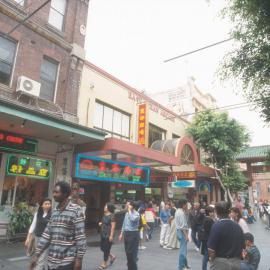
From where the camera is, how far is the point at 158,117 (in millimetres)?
19531

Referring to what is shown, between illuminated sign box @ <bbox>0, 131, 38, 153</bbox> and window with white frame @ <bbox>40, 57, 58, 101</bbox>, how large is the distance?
2240mm

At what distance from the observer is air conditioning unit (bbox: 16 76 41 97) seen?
35.5ft

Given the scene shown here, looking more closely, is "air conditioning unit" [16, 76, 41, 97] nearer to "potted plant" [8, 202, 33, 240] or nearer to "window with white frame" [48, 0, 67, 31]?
"window with white frame" [48, 0, 67, 31]

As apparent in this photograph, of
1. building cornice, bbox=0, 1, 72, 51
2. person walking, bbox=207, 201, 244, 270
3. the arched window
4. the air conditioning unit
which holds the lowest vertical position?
person walking, bbox=207, 201, 244, 270

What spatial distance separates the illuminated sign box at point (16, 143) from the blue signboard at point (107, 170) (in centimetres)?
203

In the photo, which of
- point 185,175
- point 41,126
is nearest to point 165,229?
point 41,126

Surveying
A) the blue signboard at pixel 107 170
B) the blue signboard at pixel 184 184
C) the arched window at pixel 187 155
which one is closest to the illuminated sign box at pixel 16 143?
the blue signboard at pixel 107 170

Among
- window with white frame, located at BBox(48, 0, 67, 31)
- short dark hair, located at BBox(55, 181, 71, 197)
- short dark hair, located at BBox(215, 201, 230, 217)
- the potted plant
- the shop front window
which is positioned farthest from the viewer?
window with white frame, located at BBox(48, 0, 67, 31)

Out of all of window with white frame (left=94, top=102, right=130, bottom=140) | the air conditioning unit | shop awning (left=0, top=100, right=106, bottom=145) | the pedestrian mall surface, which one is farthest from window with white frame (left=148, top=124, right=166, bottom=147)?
the air conditioning unit

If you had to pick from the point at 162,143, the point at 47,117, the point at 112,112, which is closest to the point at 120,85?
the point at 112,112

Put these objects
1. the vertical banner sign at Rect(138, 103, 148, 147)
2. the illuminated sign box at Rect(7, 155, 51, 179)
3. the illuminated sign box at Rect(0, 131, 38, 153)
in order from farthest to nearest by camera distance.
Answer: the vertical banner sign at Rect(138, 103, 148, 147)
the illuminated sign box at Rect(7, 155, 51, 179)
the illuminated sign box at Rect(0, 131, 38, 153)

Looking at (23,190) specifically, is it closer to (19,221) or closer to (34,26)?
(19,221)

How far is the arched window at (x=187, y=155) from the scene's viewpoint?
61.0 ft

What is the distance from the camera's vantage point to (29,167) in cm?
A: 1123
